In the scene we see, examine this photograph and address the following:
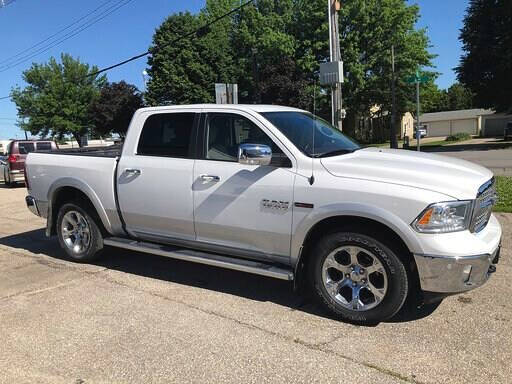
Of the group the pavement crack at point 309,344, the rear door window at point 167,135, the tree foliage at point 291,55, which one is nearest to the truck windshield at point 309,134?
the rear door window at point 167,135

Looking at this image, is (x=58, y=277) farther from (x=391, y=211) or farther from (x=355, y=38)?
(x=355, y=38)

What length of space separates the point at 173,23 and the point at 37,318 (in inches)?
1822

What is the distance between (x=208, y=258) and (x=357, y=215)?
1648mm

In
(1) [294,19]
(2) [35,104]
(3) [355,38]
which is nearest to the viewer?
(3) [355,38]

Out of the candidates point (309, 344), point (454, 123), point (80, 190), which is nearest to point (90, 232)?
point (80, 190)

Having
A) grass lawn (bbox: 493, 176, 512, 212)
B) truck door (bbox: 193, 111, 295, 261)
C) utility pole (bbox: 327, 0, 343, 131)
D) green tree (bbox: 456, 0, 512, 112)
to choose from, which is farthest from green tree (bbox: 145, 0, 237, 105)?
truck door (bbox: 193, 111, 295, 261)

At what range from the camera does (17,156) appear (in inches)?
747

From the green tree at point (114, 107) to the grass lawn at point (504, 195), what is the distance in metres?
46.0

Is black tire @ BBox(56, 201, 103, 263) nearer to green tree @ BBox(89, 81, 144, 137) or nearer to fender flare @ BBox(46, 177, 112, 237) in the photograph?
fender flare @ BBox(46, 177, 112, 237)

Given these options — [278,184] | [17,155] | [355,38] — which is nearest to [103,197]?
[278,184]

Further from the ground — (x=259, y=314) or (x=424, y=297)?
(x=424, y=297)

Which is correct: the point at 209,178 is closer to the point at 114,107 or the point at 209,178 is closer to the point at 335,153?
the point at 335,153

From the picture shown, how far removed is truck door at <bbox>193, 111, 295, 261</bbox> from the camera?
4395mm

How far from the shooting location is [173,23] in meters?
46.9
